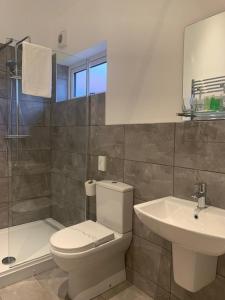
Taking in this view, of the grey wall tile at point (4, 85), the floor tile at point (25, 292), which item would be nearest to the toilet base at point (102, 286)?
the floor tile at point (25, 292)

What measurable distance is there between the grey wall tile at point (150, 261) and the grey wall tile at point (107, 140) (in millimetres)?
743

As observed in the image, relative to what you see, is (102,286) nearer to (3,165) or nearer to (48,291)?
(48,291)

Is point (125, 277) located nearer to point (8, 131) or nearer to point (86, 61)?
point (8, 131)

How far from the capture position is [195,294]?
1.59m

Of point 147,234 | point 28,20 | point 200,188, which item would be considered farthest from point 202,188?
point 28,20

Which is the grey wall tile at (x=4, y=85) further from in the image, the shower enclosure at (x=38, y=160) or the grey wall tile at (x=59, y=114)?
the grey wall tile at (x=59, y=114)

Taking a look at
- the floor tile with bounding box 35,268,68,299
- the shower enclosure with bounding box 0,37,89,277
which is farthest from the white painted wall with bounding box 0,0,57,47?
the floor tile with bounding box 35,268,68,299

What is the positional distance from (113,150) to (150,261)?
3.11ft

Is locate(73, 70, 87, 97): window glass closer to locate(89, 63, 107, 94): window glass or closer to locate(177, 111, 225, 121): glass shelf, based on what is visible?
locate(89, 63, 107, 94): window glass

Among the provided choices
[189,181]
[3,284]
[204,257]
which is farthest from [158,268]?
[3,284]

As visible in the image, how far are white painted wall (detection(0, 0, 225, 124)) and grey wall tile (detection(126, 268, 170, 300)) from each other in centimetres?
126

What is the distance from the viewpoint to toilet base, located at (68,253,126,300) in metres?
1.82

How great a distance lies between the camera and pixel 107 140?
223 centimetres

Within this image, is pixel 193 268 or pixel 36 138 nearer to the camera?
pixel 193 268
